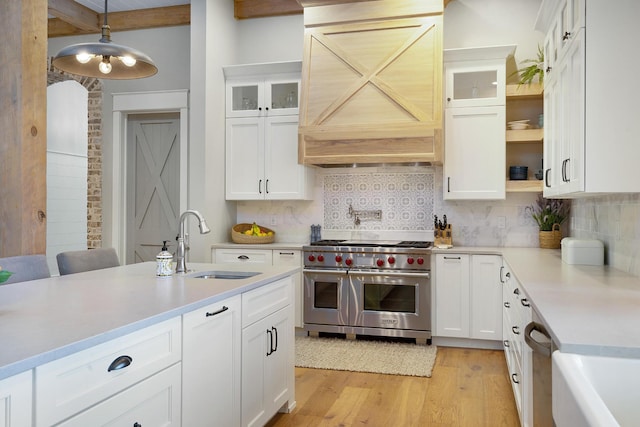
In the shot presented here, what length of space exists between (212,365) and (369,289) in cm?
272

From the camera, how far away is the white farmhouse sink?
107 cm

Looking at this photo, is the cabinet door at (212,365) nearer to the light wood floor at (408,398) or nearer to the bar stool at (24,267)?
the light wood floor at (408,398)

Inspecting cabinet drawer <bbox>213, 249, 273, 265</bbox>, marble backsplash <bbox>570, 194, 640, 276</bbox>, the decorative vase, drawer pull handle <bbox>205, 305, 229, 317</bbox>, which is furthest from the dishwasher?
cabinet drawer <bbox>213, 249, 273, 265</bbox>

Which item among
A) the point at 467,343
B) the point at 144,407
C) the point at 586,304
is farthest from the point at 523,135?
the point at 144,407

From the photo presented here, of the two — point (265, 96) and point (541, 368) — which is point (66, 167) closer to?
Answer: point (265, 96)

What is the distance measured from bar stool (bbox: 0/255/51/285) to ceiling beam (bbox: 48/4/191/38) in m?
3.54

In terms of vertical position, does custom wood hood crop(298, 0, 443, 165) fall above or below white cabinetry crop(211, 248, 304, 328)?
above

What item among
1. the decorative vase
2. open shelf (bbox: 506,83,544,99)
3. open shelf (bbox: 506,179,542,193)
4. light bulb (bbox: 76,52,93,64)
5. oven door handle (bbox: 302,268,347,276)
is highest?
Result: open shelf (bbox: 506,83,544,99)

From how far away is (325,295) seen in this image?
16.1ft

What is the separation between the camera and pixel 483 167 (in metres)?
4.70

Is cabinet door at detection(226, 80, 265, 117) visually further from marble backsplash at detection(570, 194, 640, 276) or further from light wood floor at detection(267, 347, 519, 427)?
marble backsplash at detection(570, 194, 640, 276)

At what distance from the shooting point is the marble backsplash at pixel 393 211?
499cm

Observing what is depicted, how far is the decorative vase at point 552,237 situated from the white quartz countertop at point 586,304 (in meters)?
1.24

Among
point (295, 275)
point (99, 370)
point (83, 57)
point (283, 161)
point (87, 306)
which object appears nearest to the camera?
point (99, 370)
